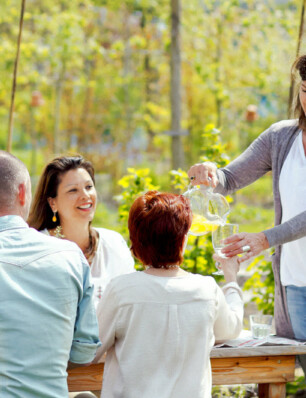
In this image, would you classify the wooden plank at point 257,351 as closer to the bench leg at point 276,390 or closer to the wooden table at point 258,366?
the wooden table at point 258,366

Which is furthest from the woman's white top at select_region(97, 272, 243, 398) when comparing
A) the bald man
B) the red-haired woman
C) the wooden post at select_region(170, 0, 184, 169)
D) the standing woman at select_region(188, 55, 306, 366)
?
the wooden post at select_region(170, 0, 184, 169)

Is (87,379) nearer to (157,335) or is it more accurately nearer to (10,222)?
(157,335)

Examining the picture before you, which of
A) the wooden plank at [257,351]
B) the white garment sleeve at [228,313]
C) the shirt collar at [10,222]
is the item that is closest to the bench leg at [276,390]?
the wooden plank at [257,351]

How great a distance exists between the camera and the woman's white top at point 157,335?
1854 mm

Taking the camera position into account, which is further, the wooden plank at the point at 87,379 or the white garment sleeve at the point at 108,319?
the wooden plank at the point at 87,379

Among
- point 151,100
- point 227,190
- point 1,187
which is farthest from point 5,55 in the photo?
point 1,187

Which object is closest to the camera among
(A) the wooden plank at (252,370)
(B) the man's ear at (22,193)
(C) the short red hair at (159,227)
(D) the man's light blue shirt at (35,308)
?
(D) the man's light blue shirt at (35,308)

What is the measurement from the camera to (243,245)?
227 centimetres

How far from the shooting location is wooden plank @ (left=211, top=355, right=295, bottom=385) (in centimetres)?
235

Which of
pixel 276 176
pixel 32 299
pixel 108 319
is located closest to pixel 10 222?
pixel 32 299

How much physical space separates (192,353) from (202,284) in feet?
0.70

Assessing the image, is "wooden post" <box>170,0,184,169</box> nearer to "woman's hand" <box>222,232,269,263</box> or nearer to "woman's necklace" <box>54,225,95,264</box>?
"woman's necklace" <box>54,225,95,264</box>

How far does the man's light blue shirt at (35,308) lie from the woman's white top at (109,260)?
4.05ft

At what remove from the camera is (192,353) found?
188 cm
